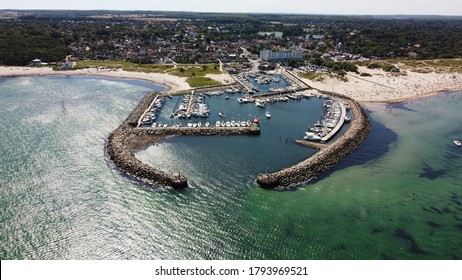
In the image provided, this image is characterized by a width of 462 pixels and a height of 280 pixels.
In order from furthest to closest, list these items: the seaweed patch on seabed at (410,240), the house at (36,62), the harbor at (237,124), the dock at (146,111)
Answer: the house at (36,62)
the dock at (146,111)
the harbor at (237,124)
the seaweed patch on seabed at (410,240)

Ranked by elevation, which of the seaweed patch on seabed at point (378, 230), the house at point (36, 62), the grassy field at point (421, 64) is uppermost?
the grassy field at point (421, 64)

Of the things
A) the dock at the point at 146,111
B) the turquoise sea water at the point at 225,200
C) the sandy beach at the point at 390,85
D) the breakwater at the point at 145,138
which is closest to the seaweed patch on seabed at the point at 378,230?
the turquoise sea water at the point at 225,200

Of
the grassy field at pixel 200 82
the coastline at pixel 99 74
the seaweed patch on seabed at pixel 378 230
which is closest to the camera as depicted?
the seaweed patch on seabed at pixel 378 230

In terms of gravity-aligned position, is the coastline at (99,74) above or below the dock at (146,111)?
below

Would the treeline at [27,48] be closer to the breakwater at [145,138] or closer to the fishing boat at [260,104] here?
the breakwater at [145,138]

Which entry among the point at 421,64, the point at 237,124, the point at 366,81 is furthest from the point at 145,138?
the point at 421,64

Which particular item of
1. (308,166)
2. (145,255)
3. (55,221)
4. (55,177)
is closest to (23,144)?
(55,177)
